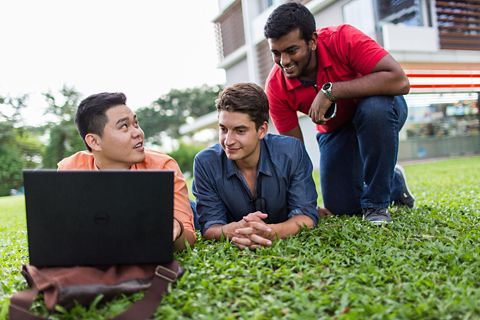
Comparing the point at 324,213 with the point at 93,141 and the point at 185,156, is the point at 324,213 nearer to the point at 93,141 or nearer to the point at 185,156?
the point at 93,141

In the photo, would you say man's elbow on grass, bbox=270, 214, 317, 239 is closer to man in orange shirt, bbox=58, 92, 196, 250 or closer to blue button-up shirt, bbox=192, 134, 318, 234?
blue button-up shirt, bbox=192, 134, 318, 234

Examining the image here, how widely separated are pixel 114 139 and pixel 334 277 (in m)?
1.34

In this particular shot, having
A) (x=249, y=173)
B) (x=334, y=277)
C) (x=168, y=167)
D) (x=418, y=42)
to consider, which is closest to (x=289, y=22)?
(x=249, y=173)

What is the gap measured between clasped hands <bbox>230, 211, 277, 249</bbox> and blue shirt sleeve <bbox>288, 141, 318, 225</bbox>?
351 millimetres

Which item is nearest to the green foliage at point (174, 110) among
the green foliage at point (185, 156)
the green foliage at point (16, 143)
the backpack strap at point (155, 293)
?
the green foliage at point (185, 156)

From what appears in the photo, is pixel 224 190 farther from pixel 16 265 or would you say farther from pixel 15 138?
pixel 15 138

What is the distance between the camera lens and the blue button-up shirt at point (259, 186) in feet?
8.75

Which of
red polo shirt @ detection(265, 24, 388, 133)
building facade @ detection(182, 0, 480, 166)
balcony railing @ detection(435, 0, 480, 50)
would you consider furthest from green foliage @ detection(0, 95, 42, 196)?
balcony railing @ detection(435, 0, 480, 50)

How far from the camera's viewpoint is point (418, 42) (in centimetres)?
1078

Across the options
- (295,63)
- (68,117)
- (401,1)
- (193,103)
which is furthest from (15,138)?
(193,103)

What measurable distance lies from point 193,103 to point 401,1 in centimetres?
2317

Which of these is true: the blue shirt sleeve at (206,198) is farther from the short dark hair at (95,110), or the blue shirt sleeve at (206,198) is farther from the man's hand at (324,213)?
the man's hand at (324,213)

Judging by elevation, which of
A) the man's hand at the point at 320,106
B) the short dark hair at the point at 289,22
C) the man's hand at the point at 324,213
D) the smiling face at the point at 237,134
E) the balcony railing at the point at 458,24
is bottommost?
the man's hand at the point at 324,213

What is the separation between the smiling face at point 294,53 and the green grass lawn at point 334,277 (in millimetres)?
970
